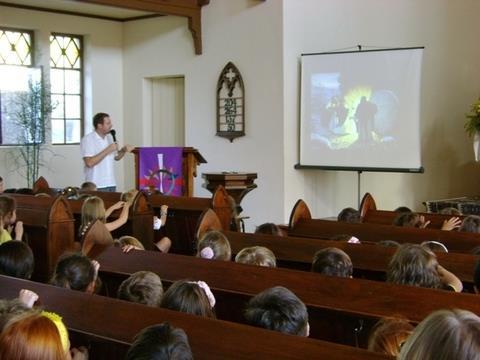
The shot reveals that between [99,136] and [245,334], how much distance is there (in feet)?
18.1

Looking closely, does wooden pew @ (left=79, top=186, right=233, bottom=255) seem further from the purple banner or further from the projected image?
the projected image

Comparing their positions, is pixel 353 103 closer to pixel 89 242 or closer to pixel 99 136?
pixel 99 136

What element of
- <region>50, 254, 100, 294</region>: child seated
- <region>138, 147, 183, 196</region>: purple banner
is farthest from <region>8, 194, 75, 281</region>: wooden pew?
<region>138, 147, 183, 196</region>: purple banner

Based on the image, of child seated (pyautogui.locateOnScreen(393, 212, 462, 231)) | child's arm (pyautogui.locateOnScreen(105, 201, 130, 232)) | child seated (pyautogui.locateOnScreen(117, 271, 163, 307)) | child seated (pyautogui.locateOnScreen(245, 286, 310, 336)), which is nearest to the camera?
child seated (pyautogui.locateOnScreen(245, 286, 310, 336))

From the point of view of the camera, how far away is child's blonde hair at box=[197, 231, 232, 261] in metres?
3.99

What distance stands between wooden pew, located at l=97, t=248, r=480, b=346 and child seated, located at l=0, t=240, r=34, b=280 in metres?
0.48

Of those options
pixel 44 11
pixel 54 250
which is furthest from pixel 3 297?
pixel 44 11

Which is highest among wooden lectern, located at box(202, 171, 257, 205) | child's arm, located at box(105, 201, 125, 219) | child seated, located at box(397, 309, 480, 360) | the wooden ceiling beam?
the wooden ceiling beam

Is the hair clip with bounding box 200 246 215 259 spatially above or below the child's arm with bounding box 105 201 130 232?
below

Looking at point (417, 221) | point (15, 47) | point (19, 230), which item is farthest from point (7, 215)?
point (15, 47)

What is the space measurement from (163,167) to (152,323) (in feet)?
17.0

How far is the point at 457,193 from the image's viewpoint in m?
10.0

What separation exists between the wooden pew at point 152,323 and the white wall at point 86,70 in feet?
21.3

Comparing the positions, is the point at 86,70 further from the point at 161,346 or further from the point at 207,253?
the point at 161,346
